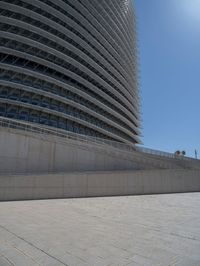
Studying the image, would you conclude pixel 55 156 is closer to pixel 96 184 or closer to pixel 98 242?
pixel 96 184

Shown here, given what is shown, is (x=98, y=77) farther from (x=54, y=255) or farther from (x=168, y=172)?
(x=54, y=255)

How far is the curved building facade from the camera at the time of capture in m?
41.2

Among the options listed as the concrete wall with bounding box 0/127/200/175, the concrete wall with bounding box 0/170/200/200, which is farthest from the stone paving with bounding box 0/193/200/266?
the concrete wall with bounding box 0/127/200/175

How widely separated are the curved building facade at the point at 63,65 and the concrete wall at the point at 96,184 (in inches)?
999

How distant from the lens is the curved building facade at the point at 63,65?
135 feet

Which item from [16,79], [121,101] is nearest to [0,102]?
[16,79]

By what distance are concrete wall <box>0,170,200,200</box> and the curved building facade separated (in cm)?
2537

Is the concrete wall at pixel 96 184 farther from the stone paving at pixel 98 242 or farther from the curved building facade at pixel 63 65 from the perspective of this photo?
the curved building facade at pixel 63 65

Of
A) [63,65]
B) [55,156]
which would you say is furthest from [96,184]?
[63,65]

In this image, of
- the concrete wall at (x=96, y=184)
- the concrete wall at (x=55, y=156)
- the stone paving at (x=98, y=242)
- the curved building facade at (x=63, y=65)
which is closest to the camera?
the stone paving at (x=98, y=242)

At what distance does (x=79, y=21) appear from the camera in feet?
174

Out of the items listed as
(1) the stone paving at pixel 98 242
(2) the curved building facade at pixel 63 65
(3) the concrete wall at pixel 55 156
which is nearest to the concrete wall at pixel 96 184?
(3) the concrete wall at pixel 55 156

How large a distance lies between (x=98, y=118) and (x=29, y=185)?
1595 inches

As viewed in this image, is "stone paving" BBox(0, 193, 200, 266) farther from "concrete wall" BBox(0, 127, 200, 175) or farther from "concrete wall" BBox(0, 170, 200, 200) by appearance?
"concrete wall" BBox(0, 127, 200, 175)
